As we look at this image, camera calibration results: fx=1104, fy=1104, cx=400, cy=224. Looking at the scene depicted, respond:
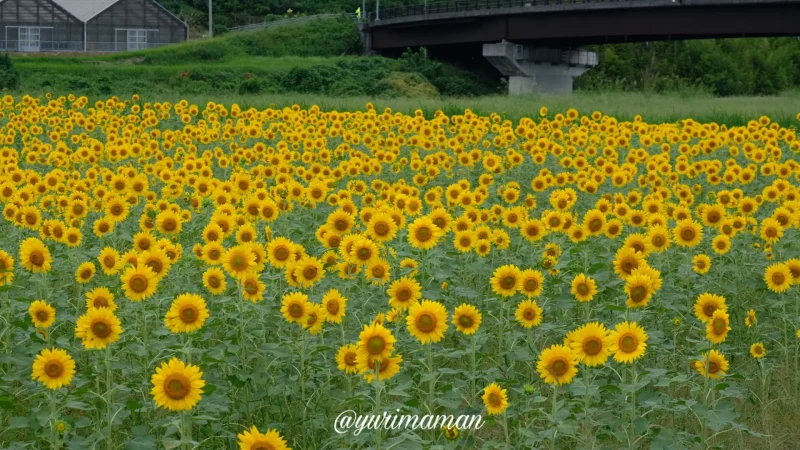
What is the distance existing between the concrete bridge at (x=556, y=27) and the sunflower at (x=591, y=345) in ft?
154

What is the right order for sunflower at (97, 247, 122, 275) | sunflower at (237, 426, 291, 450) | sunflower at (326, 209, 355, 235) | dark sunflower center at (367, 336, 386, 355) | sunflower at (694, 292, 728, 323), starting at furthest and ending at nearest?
1. sunflower at (326, 209, 355, 235)
2. sunflower at (97, 247, 122, 275)
3. sunflower at (694, 292, 728, 323)
4. dark sunflower center at (367, 336, 386, 355)
5. sunflower at (237, 426, 291, 450)

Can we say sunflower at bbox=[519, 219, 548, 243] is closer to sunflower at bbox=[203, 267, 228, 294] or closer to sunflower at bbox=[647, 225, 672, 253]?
sunflower at bbox=[647, 225, 672, 253]

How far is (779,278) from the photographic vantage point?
6.10 m

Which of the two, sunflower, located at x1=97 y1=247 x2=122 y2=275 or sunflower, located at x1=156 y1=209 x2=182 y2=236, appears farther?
sunflower, located at x1=156 y1=209 x2=182 y2=236

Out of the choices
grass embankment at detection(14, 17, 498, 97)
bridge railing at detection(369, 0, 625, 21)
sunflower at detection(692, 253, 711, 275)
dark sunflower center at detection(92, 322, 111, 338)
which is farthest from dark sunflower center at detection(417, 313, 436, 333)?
bridge railing at detection(369, 0, 625, 21)

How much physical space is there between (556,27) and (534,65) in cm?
422

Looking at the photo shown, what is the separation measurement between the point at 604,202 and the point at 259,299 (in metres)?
3.27

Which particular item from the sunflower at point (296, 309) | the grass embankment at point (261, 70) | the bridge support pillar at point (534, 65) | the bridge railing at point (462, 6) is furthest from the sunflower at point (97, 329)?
the bridge support pillar at point (534, 65)

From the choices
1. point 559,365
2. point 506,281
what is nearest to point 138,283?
point 506,281

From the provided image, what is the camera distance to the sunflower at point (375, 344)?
4375mm

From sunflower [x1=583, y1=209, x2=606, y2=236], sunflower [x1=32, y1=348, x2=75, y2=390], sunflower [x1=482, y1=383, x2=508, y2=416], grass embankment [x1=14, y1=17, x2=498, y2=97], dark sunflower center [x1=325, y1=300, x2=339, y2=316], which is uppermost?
grass embankment [x1=14, y1=17, x2=498, y2=97]

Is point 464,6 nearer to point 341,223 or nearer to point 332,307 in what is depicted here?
point 341,223

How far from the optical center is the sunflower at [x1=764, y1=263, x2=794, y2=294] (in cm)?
606

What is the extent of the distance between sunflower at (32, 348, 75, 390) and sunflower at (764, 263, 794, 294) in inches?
148
